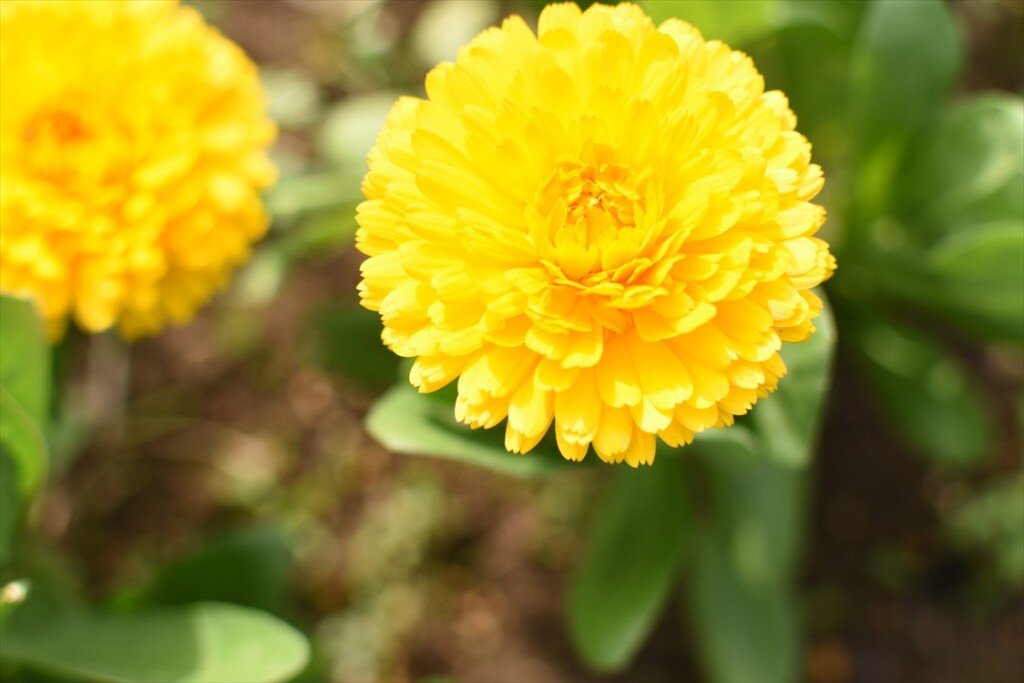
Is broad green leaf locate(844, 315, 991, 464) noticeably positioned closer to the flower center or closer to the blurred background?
the blurred background

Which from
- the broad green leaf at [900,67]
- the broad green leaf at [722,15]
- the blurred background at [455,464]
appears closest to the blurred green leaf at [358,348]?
the blurred background at [455,464]

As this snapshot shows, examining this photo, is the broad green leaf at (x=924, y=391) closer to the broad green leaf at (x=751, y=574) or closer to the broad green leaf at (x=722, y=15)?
the broad green leaf at (x=751, y=574)

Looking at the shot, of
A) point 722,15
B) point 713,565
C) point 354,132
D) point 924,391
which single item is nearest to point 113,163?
point 354,132

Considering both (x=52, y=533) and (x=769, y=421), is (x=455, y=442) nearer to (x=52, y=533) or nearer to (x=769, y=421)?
(x=769, y=421)

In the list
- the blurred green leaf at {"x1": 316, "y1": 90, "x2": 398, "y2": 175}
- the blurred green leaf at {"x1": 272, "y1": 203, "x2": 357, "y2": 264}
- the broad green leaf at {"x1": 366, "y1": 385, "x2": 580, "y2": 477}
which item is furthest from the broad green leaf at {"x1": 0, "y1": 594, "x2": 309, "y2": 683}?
the blurred green leaf at {"x1": 316, "y1": 90, "x2": 398, "y2": 175}

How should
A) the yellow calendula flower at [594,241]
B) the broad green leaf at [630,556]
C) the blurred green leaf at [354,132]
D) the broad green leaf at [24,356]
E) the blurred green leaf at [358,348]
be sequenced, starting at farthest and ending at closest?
the blurred green leaf at [354,132], the blurred green leaf at [358,348], the broad green leaf at [630,556], the broad green leaf at [24,356], the yellow calendula flower at [594,241]
